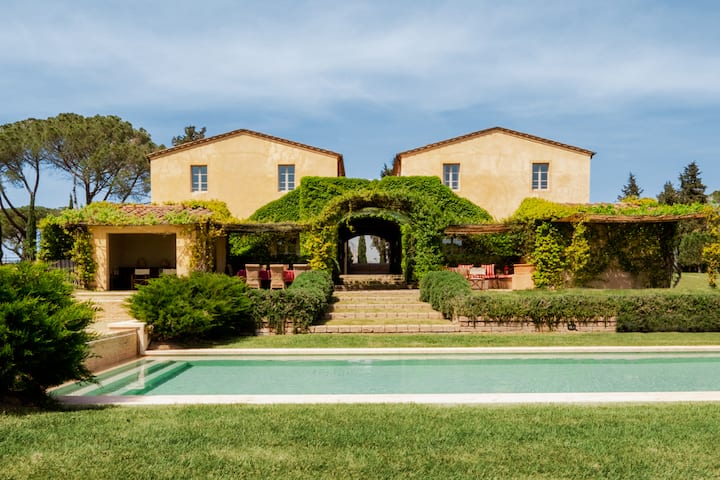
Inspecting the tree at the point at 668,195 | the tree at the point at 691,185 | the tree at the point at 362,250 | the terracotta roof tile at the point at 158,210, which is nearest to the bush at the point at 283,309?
the terracotta roof tile at the point at 158,210

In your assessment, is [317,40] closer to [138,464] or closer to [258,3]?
[258,3]

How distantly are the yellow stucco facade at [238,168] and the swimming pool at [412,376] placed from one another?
574 inches

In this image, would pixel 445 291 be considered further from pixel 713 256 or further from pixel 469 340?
pixel 713 256

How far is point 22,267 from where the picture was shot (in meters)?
6.03

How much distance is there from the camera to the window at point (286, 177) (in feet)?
78.5

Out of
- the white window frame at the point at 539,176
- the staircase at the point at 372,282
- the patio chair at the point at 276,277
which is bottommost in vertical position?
the staircase at the point at 372,282

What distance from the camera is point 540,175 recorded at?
2441 cm

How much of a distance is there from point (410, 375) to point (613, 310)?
6277 millimetres

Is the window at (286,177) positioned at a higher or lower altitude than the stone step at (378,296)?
higher

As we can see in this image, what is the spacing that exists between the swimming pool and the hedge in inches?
85.3

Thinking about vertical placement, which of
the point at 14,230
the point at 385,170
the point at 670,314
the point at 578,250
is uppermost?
the point at 385,170

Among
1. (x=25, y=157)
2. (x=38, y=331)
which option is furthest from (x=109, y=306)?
(x=25, y=157)

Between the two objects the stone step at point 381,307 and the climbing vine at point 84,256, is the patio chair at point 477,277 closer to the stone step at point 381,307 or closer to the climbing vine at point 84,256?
the stone step at point 381,307

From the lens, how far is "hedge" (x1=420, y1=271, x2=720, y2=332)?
11.7 meters
